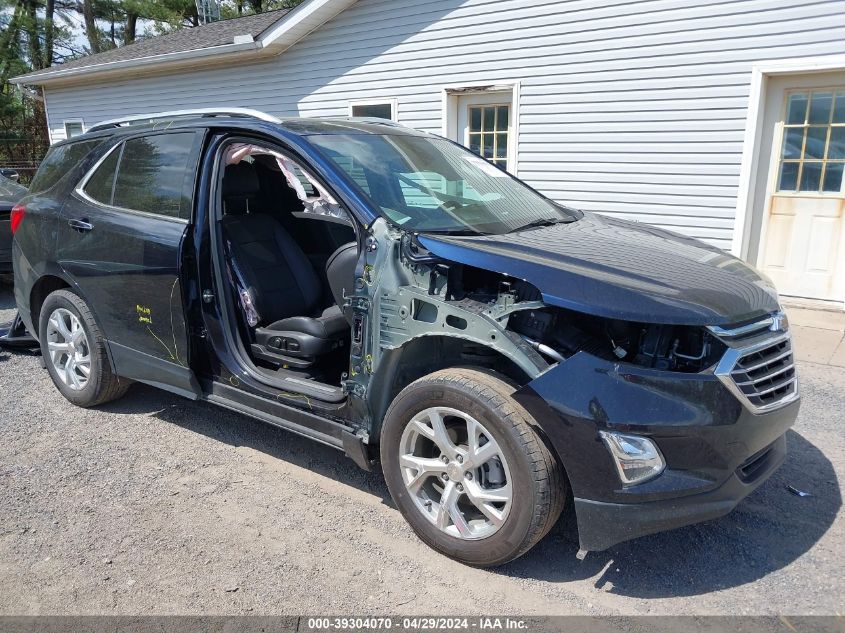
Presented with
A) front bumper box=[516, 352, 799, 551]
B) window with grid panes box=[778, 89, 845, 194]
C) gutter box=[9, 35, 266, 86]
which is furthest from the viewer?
gutter box=[9, 35, 266, 86]

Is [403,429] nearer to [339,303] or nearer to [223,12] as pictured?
[339,303]

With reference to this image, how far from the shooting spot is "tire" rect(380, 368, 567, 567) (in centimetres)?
245

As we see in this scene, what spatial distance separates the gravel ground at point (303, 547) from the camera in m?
2.53

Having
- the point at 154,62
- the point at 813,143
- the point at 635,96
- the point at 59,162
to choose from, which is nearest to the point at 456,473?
the point at 59,162

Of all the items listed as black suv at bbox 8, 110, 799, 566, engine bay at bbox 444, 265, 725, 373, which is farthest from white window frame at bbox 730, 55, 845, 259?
engine bay at bbox 444, 265, 725, 373

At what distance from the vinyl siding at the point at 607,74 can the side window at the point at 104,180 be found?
18.2 ft

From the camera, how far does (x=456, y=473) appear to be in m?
2.67

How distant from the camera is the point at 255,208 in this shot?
4164 millimetres

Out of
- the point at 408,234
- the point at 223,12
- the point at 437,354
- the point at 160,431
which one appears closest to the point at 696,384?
the point at 437,354

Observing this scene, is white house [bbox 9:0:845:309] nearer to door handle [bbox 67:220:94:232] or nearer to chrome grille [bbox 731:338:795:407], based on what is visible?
chrome grille [bbox 731:338:795:407]

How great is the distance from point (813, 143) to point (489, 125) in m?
3.88

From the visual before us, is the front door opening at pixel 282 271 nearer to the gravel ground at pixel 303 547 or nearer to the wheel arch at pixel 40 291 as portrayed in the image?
the gravel ground at pixel 303 547

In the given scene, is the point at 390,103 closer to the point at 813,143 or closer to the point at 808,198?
the point at 813,143

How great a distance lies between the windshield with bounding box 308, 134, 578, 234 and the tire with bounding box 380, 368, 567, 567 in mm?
810
